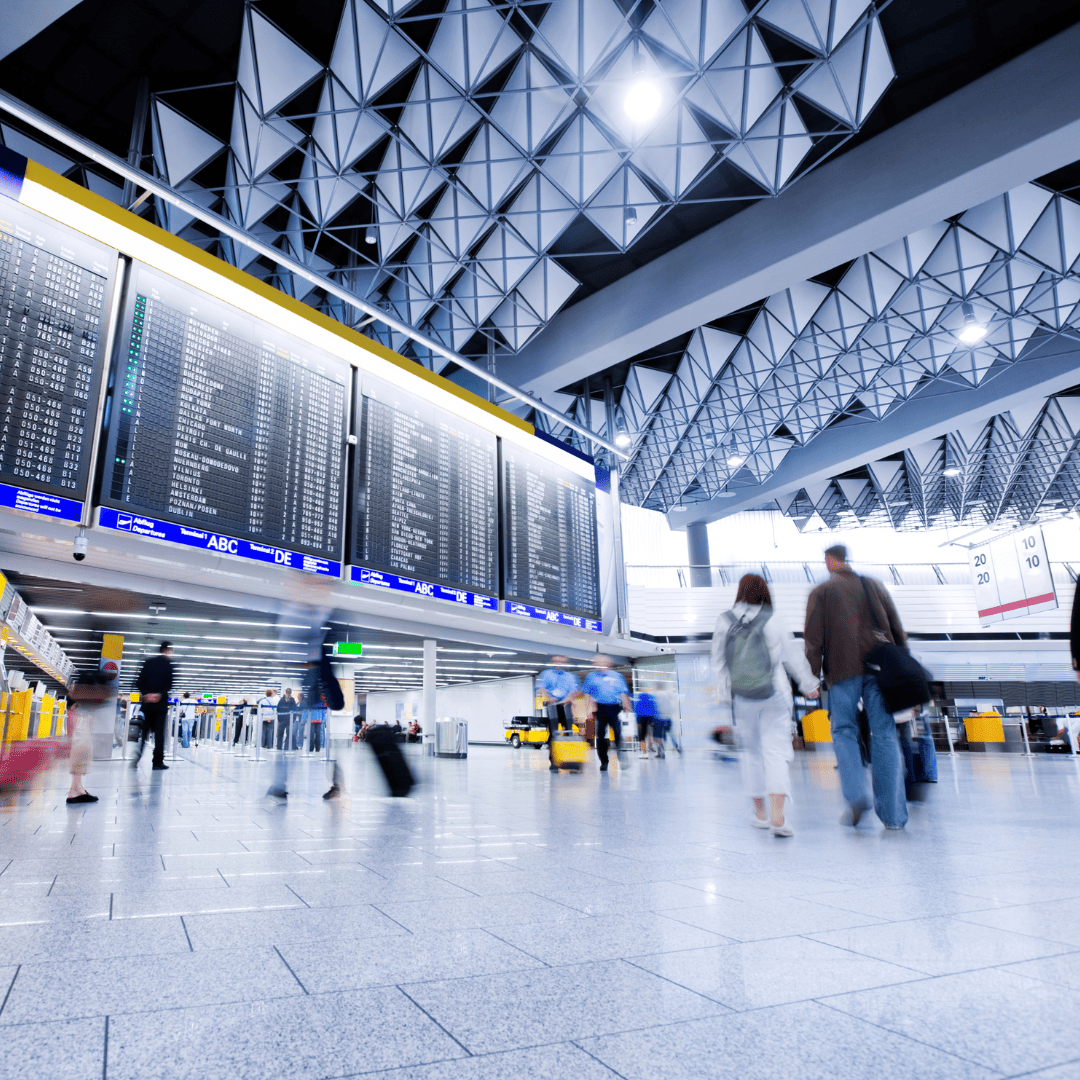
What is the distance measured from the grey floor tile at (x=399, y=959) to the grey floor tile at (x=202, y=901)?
69 cm

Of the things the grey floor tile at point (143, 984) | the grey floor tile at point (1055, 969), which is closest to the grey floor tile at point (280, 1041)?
the grey floor tile at point (143, 984)

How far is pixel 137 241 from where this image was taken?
10.5 m

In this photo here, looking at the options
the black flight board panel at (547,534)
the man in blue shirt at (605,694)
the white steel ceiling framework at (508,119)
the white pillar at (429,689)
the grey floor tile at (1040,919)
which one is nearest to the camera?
the grey floor tile at (1040,919)

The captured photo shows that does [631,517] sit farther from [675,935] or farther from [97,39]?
[675,935]

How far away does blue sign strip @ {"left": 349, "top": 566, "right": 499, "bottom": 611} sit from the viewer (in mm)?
12273

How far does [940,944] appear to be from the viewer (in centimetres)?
235

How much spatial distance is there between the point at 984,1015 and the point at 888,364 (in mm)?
20544

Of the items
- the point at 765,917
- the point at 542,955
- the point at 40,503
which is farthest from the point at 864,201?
the point at 542,955

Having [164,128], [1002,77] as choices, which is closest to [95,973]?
[164,128]

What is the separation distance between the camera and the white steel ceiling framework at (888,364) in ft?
53.2

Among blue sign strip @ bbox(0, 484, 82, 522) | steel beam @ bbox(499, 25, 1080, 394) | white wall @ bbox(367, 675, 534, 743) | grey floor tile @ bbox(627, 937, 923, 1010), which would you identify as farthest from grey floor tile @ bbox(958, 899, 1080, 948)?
white wall @ bbox(367, 675, 534, 743)

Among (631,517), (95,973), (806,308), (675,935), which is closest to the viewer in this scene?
(95,973)

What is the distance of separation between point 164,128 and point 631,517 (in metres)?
26.9

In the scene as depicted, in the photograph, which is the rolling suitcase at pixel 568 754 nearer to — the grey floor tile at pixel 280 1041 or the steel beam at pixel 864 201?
the steel beam at pixel 864 201
